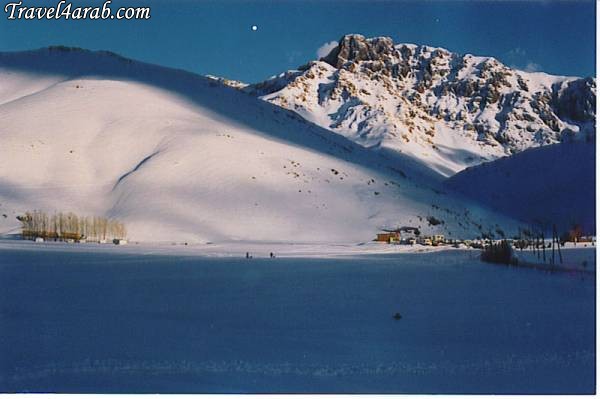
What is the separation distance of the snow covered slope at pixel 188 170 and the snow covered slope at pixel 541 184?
3726 millimetres

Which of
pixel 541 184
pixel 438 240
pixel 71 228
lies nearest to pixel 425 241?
pixel 438 240

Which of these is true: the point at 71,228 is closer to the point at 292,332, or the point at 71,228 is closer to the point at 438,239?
the point at 438,239

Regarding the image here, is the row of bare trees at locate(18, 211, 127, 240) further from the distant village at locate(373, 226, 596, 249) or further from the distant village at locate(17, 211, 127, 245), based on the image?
the distant village at locate(373, 226, 596, 249)

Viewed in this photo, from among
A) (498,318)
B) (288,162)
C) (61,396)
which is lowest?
(61,396)

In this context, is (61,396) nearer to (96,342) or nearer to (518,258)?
(96,342)

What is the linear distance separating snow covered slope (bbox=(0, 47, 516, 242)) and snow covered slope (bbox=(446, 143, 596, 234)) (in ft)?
12.2

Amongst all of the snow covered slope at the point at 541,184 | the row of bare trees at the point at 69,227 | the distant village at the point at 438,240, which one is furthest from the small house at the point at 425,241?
the row of bare trees at the point at 69,227

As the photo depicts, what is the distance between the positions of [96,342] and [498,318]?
273 inches

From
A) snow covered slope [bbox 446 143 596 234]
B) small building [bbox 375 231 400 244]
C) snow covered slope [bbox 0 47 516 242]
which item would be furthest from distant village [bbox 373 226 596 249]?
snow covered slope [bbox 446 143 596 234]

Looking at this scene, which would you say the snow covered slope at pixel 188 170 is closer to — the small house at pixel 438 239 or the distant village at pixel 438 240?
the distant village at pixel 438 240

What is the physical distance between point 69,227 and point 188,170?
33.9ft

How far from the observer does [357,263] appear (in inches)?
913

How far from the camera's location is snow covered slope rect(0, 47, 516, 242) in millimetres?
35188

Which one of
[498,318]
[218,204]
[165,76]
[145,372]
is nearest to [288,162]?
[218,204]
